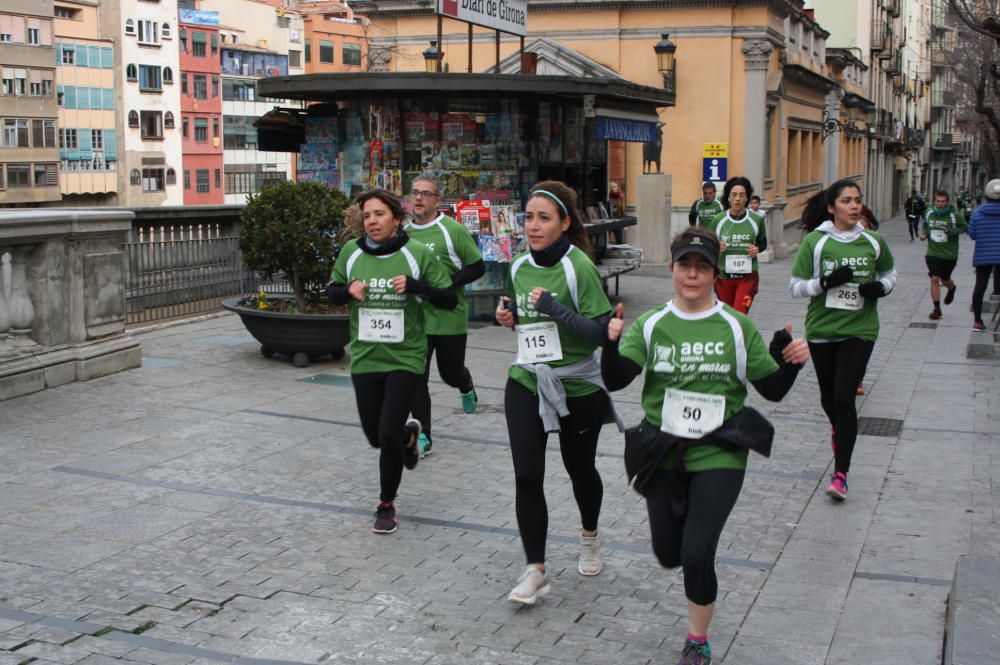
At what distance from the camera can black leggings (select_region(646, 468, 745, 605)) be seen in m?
4.58

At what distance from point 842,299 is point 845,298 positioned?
19 millimetres

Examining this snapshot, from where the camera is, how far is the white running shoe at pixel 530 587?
544 centimetres

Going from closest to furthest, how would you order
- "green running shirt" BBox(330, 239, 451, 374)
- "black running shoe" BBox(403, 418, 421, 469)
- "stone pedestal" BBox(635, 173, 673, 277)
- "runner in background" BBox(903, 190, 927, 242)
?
"green running shirt" BBox(330, 239, 451, 374) → "black running shoe" BBox(403, 418, 421, 469) → "stone pedestal" BBox(635, 173, 673, 277) → "runner in background" BBox(903, 190, 927, 242)

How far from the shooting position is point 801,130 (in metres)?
37.1

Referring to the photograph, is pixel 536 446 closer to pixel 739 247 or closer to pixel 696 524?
pixel 696 524

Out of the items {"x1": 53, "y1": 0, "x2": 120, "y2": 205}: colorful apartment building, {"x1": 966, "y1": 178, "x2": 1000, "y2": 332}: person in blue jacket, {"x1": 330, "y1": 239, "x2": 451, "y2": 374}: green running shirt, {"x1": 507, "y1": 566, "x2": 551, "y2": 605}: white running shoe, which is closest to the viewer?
{"x1": 507, "y1": 566, "x2": 551, "y2": 605}: white running shoe

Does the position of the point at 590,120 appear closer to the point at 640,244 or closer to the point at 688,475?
the point at 640,244

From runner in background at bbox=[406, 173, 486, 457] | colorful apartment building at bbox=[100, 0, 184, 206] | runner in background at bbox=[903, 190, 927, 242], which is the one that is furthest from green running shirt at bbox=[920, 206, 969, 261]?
A: colorful apartment building at bbox=[100, 0, 184, 206]

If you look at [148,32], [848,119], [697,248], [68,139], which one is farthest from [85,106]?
[697,248]

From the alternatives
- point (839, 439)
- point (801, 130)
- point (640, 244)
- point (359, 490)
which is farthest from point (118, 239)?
point (801, 130)

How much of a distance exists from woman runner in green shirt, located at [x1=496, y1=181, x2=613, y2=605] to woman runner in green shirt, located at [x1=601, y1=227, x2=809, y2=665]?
614 mm

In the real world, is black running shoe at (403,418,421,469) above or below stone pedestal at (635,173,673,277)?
below

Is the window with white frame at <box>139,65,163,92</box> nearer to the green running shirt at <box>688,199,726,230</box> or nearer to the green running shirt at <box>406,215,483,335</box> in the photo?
the green running shirt at <box>688,199,726,230</box>

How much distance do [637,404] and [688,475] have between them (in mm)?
5818
